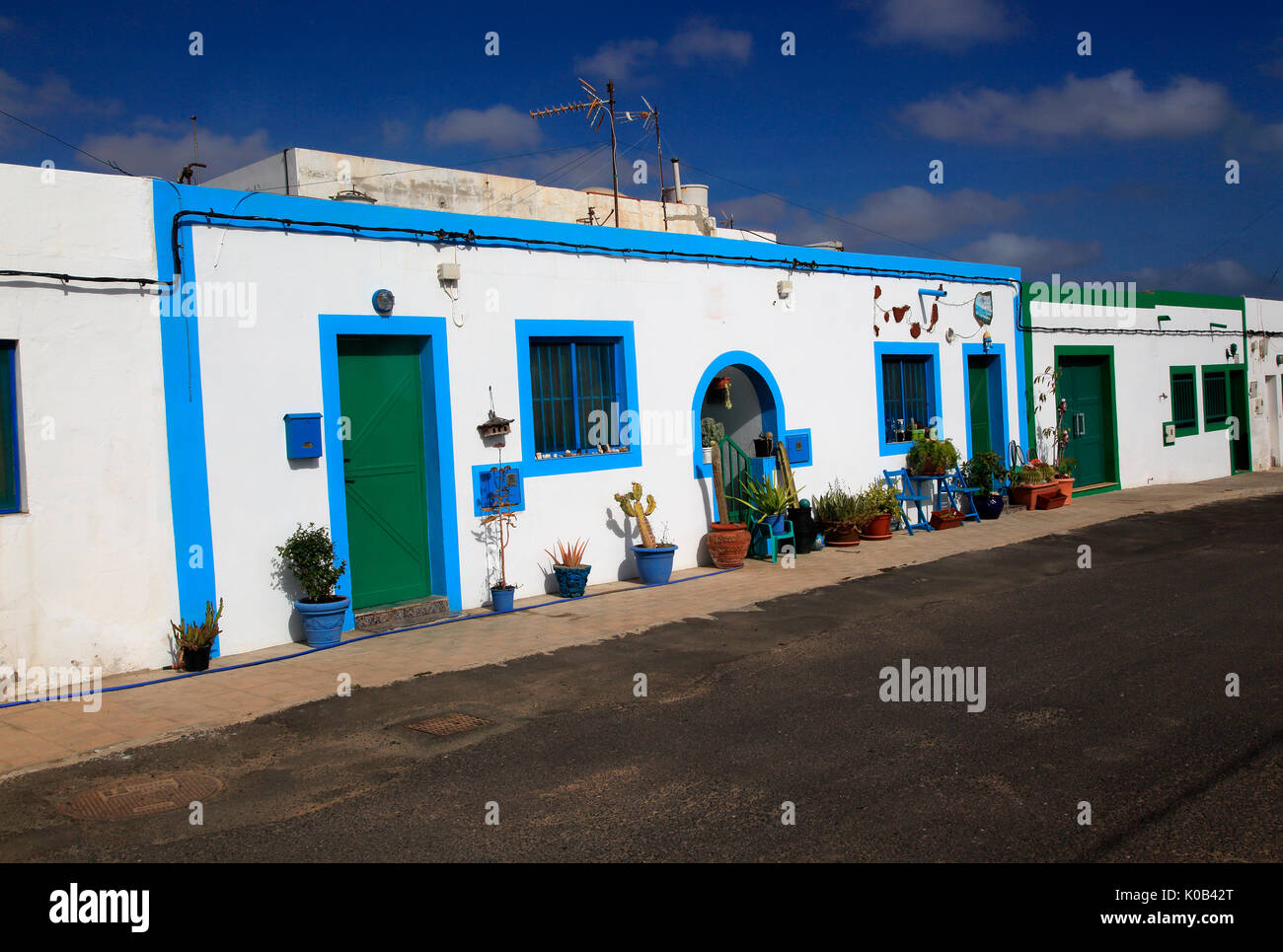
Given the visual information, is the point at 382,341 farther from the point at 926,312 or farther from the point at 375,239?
the point at 926,312

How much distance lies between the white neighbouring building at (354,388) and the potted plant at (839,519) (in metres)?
0.46

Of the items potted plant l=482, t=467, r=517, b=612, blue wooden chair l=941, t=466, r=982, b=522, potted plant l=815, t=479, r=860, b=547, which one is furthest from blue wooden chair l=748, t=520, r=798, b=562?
blue wooden chair l=941, t=466, r=982, b=522

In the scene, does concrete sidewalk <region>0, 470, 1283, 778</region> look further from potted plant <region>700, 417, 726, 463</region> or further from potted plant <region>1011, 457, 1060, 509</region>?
potted plant <region>1011, 457, 1060, 509</region>

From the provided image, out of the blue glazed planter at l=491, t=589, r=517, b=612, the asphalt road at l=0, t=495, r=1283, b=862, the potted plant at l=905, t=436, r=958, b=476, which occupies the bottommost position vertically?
the asphalt road at l=0, t=495, r=1283, b=862

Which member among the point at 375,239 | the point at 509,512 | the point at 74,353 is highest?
the point at 375,239

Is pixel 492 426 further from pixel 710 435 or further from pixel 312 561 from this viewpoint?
pixel 710 435

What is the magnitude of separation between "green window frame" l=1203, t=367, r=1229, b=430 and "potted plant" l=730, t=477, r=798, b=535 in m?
13.8

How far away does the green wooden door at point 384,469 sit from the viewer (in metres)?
9.34

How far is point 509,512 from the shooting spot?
10.3 meters

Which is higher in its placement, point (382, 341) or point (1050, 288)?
point (1050, 288)

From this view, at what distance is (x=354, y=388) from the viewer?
9.34 m

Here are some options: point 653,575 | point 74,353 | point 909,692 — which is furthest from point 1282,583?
point 74,353

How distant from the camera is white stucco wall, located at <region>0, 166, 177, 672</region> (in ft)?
24.0

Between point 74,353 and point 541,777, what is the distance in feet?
16.1
